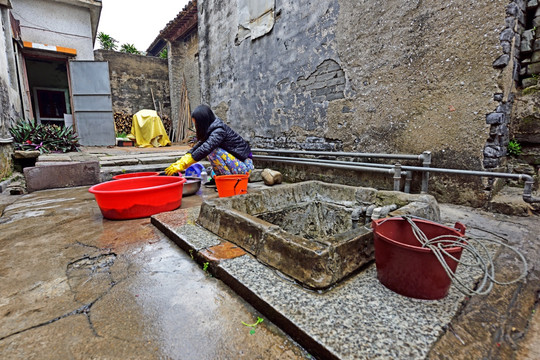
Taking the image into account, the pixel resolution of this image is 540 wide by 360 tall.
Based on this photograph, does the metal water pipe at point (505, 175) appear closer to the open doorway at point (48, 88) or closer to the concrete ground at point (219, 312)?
the concrete ground at point (219, 312)

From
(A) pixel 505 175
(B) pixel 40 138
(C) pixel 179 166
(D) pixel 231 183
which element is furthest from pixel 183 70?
(A) pixel 505 175

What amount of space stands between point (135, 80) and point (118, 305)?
1141cm

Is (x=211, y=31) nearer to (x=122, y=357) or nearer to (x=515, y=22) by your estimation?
(x=515, y=22)

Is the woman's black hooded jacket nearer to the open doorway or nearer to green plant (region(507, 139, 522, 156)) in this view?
green plant (region(507, 139, 522, 156))

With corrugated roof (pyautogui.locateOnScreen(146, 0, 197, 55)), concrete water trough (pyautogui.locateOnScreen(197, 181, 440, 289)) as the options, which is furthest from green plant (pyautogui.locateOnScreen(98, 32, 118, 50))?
concrete water trough (pyautogui.locateOnScreen(197, 181, 440, 289))

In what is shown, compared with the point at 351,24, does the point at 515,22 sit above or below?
below

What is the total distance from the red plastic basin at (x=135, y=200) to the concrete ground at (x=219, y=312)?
1.73 ft

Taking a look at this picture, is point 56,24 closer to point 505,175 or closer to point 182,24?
point 182,24

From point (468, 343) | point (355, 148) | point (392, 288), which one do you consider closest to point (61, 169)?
point (355, 148)

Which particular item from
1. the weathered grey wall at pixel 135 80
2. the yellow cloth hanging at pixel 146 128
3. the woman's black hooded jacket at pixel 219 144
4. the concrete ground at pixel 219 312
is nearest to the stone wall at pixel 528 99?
the concrete ground at pixel 219 312

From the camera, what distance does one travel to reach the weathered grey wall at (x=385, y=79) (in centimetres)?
228

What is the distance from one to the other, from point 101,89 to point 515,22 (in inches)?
340

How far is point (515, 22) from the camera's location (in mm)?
2166

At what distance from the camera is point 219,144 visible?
302cm
